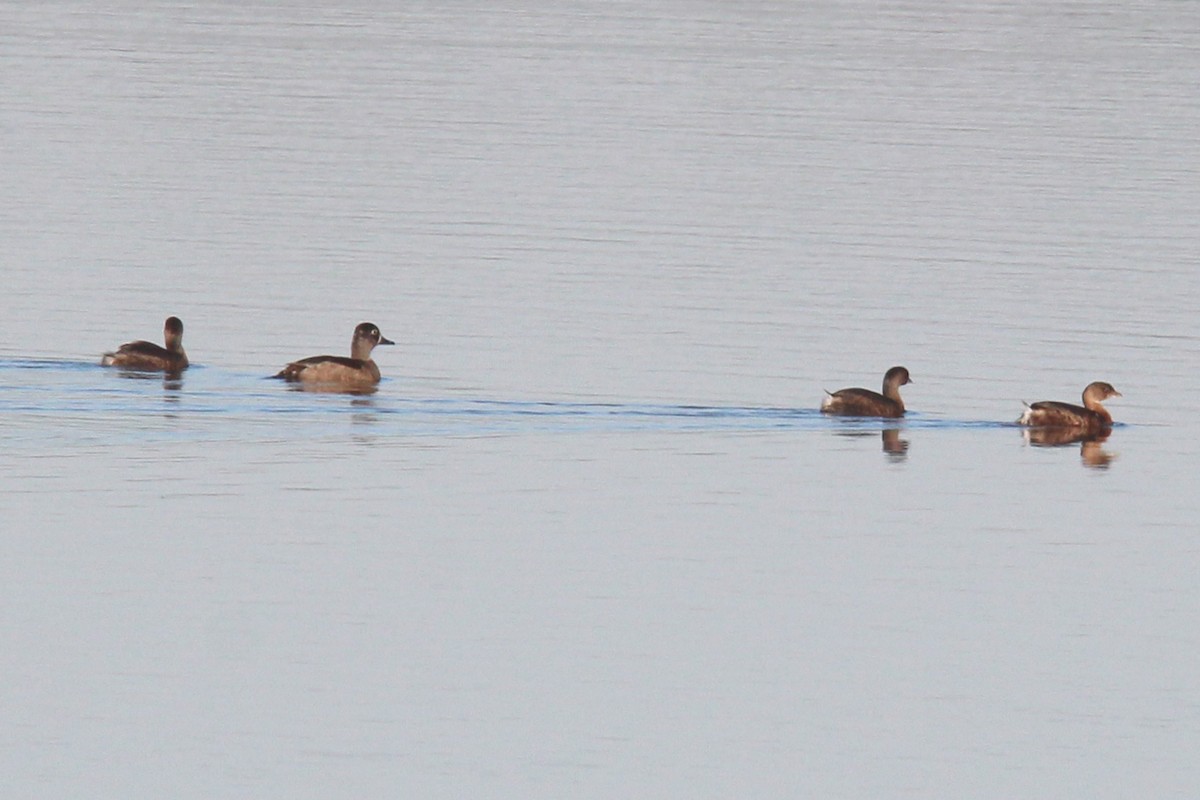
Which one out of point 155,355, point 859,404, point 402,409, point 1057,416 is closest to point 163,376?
point 155,355

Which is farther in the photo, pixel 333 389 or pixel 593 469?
pixel 333 389

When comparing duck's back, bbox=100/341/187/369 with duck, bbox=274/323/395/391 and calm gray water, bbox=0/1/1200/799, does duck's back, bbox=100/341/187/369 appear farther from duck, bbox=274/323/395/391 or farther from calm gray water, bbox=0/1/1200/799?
duck, bbox=274/323/395/391

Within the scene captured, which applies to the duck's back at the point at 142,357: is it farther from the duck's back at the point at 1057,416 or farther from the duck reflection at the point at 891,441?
the duck's back at the point at 1057,416

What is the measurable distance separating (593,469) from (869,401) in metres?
3.00

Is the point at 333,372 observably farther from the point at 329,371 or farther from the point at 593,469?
the point at 593,469

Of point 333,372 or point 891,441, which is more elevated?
point 333,372

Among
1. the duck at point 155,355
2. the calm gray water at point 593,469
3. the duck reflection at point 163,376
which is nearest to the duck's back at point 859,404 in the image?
the calm gray water at point 593,469

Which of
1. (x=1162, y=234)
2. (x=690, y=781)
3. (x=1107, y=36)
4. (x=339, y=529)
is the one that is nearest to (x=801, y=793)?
(x=690, y=781)

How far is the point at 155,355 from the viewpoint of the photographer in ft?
71.8

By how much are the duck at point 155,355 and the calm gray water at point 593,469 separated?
0.29m

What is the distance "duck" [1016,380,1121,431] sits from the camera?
67.9 ft

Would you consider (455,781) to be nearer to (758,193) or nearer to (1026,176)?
(758,193)

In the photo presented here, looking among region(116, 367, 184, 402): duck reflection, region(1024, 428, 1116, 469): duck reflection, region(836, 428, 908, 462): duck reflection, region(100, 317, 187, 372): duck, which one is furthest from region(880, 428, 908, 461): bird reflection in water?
region(100, 317, 187, 372): duck

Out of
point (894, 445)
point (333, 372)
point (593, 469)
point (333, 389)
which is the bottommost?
point (593, 469)
